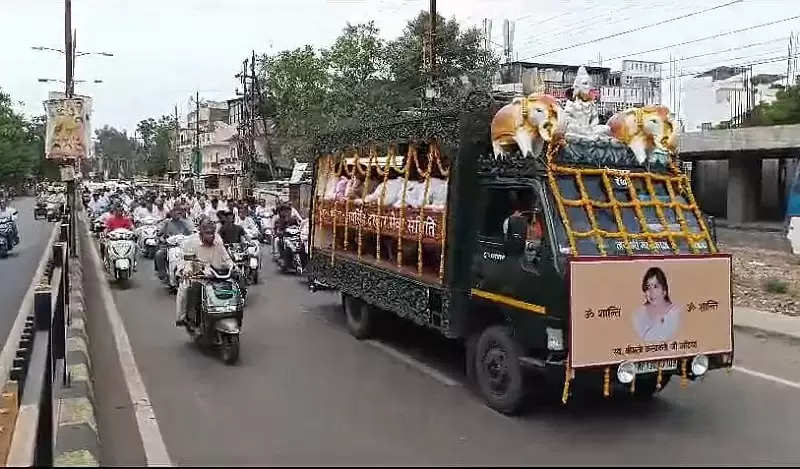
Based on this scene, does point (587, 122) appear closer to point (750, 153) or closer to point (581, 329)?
point (581, 329)

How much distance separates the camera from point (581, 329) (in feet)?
19.5

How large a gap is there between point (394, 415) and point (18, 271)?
559 inches

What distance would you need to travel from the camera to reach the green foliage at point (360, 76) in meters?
30.3

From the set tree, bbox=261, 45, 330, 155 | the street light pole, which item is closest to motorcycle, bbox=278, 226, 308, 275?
the street light pole

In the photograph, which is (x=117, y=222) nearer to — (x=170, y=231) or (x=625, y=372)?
(x=170, y=231)

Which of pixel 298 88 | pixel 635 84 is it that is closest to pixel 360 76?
pixel 298 88

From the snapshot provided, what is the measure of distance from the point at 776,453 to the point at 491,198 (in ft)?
10.1

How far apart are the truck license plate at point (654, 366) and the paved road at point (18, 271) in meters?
8.31

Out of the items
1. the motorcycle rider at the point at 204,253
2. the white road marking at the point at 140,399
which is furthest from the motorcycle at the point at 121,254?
the motorcycle rider at the point at 204,253

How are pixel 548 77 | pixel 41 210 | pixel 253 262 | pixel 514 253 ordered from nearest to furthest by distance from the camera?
pixel 514 253
pixel 253 262
pixel 548 77
pixel 41 210

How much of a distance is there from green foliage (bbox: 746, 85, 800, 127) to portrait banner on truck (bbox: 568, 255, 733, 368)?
119 feet

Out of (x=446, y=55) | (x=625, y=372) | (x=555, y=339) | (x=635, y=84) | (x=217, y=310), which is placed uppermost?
(x=635, y=84)

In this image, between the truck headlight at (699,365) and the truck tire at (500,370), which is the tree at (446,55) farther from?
the truck headlight at (699,365)

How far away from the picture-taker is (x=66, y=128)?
1717cm
